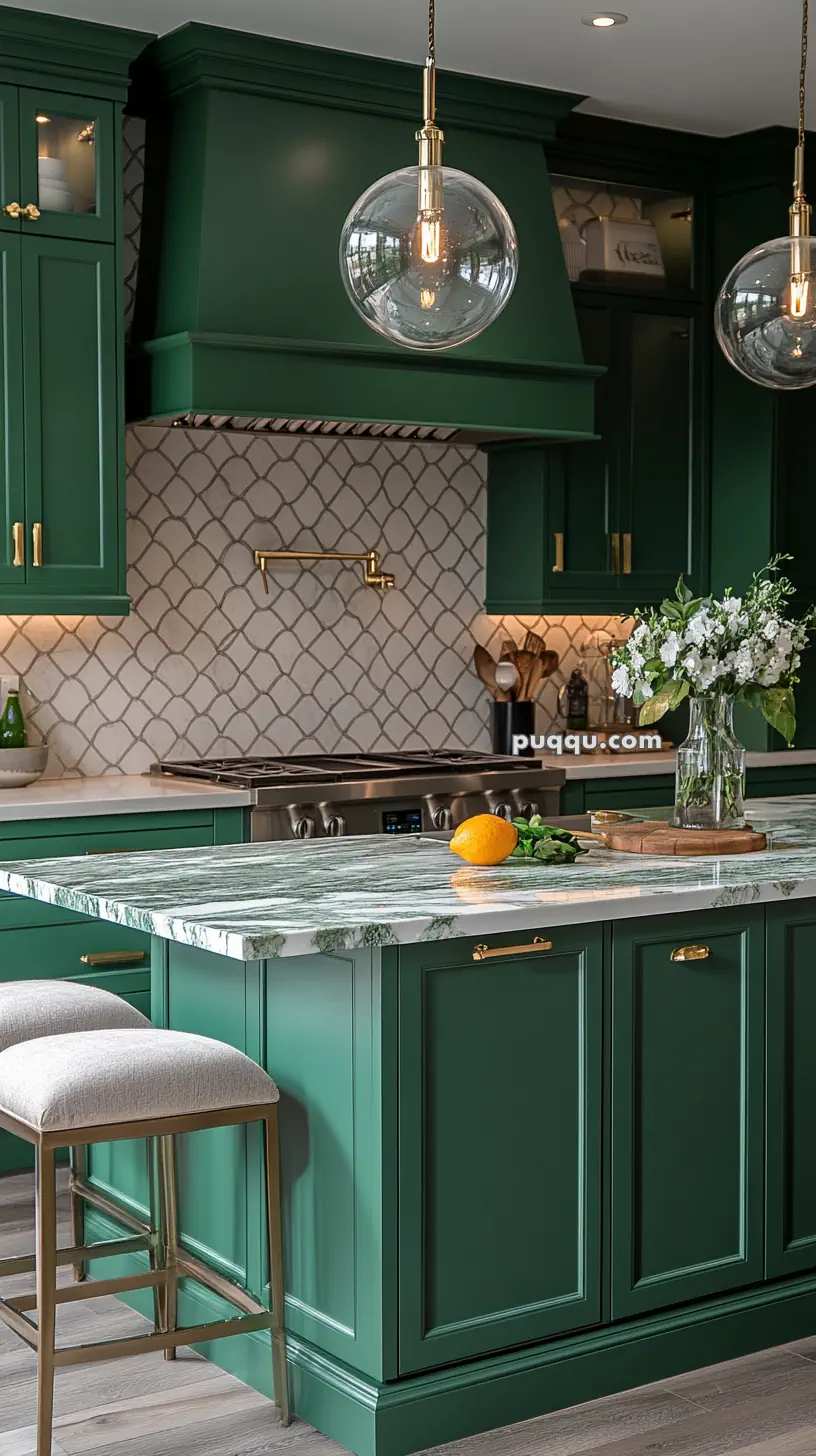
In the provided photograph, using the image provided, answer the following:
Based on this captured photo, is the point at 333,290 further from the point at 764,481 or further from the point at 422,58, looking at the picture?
the point at 764,481

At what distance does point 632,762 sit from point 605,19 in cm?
222

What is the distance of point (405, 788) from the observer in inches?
192

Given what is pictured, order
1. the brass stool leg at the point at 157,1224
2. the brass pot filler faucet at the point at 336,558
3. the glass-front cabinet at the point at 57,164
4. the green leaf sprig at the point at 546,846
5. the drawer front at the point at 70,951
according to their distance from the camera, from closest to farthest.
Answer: the brass stool leg at the point at 157,1224 < the green leaf sprig at the point at 546,846 < the drawer front at the point at 70,951 < the glass-front cabinet at the point at 57,164 < the brass pot filler faucet at the point at 336,558

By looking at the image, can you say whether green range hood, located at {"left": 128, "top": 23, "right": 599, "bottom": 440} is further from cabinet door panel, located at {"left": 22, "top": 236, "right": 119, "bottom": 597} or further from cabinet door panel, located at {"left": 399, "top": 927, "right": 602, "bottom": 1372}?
cabinet door panel, located at {"left": 399, "top": 927, "right": 602, "bottom": 1372}

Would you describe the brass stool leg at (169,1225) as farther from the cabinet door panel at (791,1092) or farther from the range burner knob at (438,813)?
the range burner knob at (438,813)

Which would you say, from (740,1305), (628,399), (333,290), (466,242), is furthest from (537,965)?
(628,399)

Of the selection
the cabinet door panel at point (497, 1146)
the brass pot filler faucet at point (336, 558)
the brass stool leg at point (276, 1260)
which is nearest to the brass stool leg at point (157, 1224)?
the brass stool leg at point (276, 1260)

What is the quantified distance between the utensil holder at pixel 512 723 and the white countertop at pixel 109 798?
4.21 feet

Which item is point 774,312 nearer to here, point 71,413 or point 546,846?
point 546,846

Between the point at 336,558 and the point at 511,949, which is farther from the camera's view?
the point at 336,558

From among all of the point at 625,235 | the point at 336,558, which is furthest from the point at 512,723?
the point at 625,235

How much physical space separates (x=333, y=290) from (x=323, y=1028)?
8.72 feet

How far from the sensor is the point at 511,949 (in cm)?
283

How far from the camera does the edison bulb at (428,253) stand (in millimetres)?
2662
